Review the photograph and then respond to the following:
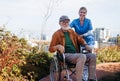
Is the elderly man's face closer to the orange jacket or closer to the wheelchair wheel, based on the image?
the orange jacket

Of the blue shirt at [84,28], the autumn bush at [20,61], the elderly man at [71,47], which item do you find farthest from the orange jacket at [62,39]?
the autumn bush at [20,61]

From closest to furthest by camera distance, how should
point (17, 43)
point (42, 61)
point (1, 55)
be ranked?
point (1, 55), point (17, 43), point (42, 61)

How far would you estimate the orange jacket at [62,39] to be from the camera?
705 centimetres

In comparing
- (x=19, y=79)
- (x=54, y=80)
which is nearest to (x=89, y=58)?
(x=54, y=80)

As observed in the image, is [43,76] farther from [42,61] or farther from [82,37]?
[82,37]

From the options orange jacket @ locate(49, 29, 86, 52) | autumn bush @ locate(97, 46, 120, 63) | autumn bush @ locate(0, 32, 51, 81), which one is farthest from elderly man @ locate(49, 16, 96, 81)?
autumn bush @ locate(97, 46, 120, 63)

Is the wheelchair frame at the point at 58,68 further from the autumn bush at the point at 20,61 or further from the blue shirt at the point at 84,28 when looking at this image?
the blue shirt at the point at 84,28

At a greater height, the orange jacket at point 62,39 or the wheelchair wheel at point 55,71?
the orange jacket at point 62,39

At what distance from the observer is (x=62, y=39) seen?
Answer: 280 inches

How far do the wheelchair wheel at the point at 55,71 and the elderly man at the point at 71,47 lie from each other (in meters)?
0.24

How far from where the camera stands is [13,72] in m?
7.78

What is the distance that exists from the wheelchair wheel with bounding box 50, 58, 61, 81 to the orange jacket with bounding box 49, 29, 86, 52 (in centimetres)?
26

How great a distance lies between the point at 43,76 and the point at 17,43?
0.96 metres

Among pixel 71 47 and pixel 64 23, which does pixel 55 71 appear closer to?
pixel 71 47
